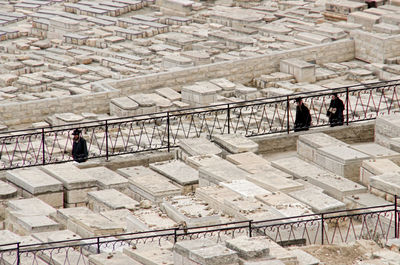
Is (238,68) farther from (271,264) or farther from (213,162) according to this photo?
(271,264)

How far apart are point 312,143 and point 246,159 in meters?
1.18

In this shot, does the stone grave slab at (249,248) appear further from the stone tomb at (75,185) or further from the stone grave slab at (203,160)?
the stone tomb at (75,185)

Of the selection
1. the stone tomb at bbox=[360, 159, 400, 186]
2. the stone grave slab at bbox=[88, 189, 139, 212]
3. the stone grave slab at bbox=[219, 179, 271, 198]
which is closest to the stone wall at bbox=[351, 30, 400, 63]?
the stone tomb at bbox=[360, 159, 400, 186]

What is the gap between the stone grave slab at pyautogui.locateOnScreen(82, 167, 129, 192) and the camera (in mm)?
17797

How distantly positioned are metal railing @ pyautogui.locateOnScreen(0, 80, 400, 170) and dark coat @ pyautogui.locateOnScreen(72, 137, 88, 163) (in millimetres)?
261

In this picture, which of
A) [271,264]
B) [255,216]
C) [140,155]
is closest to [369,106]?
[140,155]

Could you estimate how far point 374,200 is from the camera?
1659 cm

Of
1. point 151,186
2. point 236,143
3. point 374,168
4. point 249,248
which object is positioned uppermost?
point 249,248

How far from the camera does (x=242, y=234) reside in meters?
15.4

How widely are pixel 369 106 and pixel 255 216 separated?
772cm

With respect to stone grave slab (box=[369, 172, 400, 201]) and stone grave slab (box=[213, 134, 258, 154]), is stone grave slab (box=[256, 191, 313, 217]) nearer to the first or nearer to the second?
stone grave slab (box=[369, 172, 400, 201])

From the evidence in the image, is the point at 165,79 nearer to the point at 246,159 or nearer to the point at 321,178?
the point at 246,159

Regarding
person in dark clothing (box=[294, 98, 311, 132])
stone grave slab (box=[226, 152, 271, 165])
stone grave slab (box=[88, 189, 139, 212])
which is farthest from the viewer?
person in dark clothing (box=[294, 98, 311, 132])

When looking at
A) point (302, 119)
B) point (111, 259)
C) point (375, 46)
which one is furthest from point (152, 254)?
point (375, 46)
